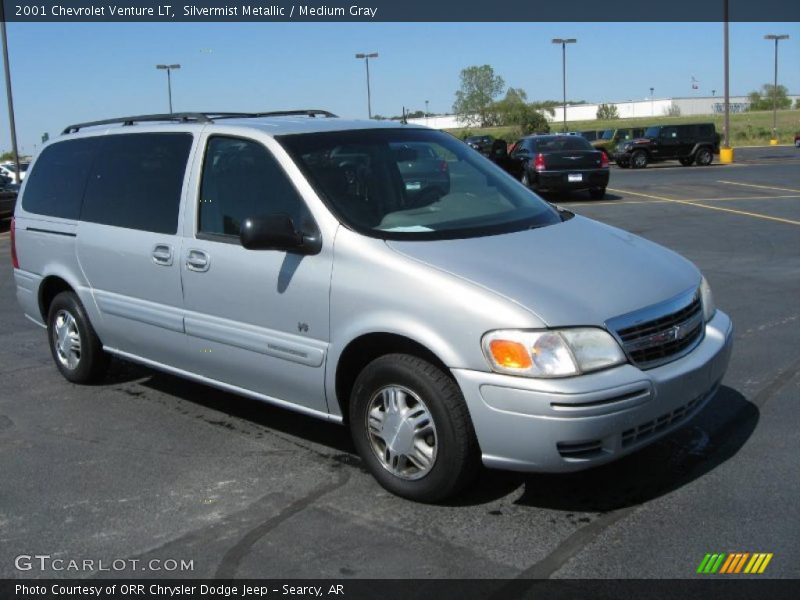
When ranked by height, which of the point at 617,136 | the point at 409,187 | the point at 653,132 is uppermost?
the point at 617,136

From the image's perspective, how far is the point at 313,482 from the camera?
4.37 meters

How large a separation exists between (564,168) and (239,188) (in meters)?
16.0

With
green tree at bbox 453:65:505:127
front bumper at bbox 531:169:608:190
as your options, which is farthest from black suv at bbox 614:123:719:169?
green tree at bbox 453:65:505:127

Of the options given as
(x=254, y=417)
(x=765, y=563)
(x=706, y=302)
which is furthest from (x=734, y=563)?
(x=254, y=417)

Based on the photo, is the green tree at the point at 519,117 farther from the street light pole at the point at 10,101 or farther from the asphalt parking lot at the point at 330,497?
the asphalt parking lot at the point at 330,497

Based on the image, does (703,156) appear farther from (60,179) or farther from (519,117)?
(519,117)

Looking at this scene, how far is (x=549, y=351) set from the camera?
3613 mm

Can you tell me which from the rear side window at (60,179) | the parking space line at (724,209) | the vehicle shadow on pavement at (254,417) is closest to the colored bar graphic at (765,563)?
the vehicle shadow on pavement at (254,417)

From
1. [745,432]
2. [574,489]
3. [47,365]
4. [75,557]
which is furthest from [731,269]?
[75,557]

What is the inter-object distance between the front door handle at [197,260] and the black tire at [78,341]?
145cm

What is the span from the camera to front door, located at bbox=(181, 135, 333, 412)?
4.36m

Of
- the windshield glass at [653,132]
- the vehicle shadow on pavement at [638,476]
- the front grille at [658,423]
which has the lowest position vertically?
the vehicle shadow on pavement at [638,476]

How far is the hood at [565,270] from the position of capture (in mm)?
3742
